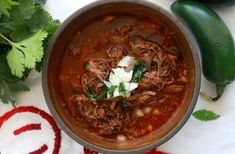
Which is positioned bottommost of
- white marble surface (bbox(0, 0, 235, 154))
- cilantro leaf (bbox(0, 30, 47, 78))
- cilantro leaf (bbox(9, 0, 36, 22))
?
white marble surface (bbox(0, 0, 235, 154))

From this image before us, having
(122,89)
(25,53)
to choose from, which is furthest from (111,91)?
(25,53)

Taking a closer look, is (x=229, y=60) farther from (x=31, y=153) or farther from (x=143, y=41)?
(x=31, y=153)

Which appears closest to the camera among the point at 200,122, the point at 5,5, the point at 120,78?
the point at 5,5

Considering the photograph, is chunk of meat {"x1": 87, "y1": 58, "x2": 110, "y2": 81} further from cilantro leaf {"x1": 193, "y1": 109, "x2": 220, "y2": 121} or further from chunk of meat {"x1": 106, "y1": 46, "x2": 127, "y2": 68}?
cilantro leaf {"x1": 193, "y1": 109, "x2": 220, "y2": 121}

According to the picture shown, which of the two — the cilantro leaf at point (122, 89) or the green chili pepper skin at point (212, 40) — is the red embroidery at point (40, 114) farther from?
the green chili pepper skin at point (212, 40)

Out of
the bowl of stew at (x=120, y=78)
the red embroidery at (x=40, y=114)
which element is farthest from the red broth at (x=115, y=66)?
the red embroidery at (x=40, y=114)

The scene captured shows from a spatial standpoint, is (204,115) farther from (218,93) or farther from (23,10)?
(23,10)

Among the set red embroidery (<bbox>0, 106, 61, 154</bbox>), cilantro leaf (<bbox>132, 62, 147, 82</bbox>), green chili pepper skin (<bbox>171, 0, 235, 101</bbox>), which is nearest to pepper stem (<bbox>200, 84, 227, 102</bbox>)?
green chili pepper skin (<bbox>171, 0, 235, 101</bbox>)
